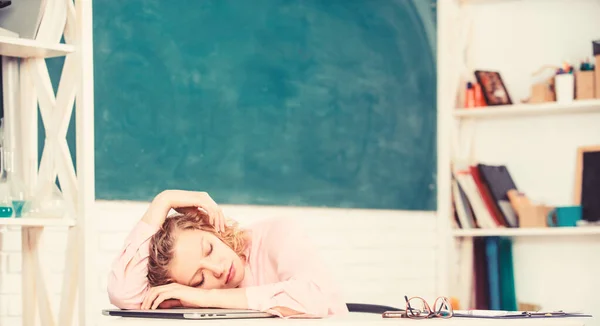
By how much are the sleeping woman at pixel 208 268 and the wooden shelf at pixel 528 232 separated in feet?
7.22

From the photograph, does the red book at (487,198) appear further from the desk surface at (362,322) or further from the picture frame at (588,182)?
the desk surface at (362,322)

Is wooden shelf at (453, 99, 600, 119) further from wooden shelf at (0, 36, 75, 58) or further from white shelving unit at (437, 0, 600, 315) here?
wooden shelf at (0, 36, 75, 58)

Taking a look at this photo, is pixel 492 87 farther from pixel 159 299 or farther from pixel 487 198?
pixel 159 299

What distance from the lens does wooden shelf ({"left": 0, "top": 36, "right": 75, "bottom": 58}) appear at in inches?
101

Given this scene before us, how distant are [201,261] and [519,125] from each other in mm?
2870

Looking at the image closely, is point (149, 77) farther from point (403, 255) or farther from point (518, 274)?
point (518, 274)

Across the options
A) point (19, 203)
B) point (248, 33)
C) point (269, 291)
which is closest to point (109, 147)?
point (19, 203)

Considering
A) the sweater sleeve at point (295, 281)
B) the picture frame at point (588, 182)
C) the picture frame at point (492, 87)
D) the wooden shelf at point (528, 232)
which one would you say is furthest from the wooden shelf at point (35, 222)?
the picture frame at point (588, 182)

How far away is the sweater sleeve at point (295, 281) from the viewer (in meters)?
2.18

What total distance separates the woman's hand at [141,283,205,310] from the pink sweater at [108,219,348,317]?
67mm

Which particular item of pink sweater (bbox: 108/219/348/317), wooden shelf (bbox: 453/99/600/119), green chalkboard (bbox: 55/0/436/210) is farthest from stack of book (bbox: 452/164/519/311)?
pink sweater (bbox: 108/219/348/317)

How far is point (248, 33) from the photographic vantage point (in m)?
3.82

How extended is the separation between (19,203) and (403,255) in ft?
7.74

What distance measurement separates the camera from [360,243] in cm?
429
